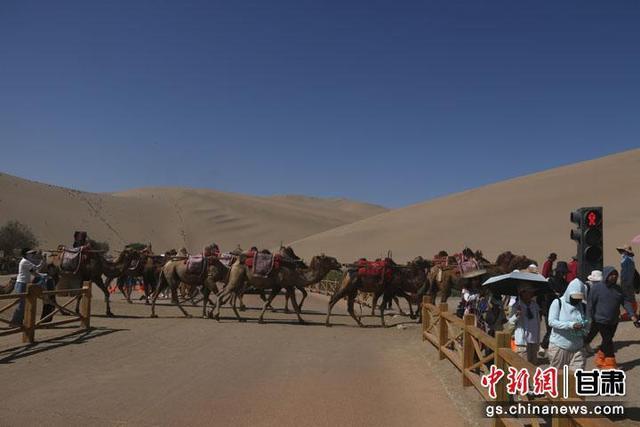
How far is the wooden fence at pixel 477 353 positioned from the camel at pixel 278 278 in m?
5.53

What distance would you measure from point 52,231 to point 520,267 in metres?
86.9

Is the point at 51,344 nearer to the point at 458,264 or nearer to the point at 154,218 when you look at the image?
the point at 458,264

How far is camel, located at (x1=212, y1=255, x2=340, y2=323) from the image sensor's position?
1869cm

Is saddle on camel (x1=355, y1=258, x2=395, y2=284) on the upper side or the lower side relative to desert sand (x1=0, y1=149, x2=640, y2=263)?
lower

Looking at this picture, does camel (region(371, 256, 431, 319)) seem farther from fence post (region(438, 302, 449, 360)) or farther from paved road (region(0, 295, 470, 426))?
fence post (region(438, 302, 449, 360))

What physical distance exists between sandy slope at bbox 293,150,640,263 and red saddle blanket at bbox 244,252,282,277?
113 ft

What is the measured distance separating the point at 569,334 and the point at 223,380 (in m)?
5.51

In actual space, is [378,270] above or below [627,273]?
Answer: below

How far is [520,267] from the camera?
12.4 meters

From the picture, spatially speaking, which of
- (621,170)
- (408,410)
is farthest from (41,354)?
(621,170)

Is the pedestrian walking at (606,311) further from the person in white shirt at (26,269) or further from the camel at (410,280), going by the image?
the person in white shirt at (26,269)

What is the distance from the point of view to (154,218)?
4550 inches

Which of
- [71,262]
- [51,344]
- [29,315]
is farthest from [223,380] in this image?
[71,262]

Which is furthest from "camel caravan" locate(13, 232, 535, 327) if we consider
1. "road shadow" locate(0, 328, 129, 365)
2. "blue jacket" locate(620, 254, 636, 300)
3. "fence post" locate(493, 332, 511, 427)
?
"fence post" locate(493, 332, 511, 427)
